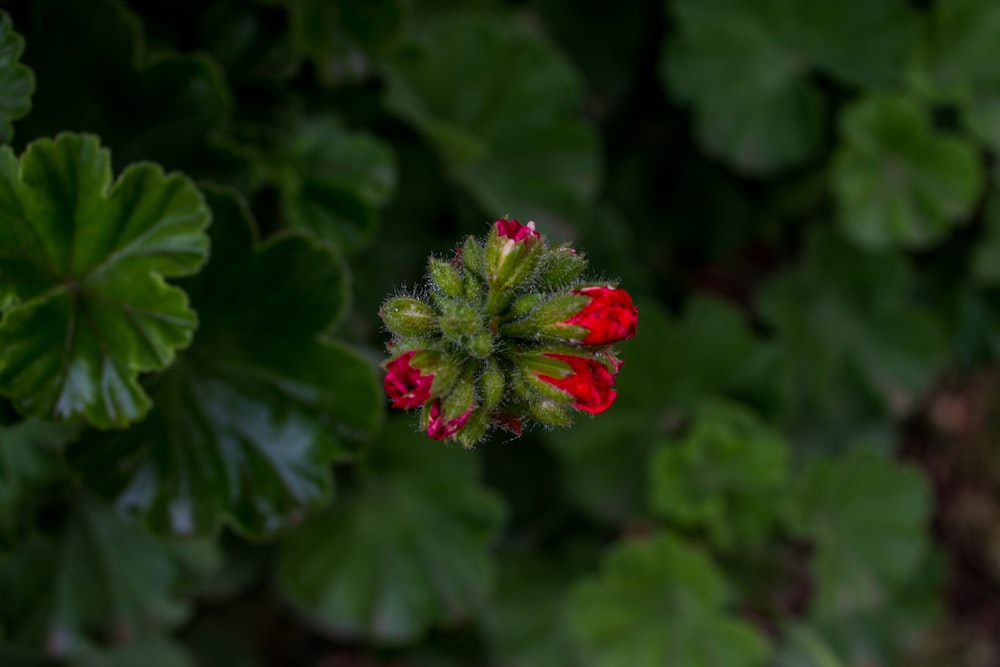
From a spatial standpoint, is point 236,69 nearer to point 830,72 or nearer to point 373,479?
point 373,479

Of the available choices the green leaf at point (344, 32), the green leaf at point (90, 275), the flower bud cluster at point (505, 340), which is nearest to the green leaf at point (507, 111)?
the green leaf at point (344, 32)

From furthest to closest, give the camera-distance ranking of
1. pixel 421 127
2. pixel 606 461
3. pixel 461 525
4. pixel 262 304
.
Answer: pixel 606 461 < pixel 461 525 < pixel 421 127 < pixel 262 304

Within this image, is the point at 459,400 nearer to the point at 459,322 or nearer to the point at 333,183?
the point at 459,322

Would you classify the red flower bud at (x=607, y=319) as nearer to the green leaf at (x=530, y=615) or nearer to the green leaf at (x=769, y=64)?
the green leaf at (x=769, y=64)

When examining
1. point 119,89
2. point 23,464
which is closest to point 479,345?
point 119,89

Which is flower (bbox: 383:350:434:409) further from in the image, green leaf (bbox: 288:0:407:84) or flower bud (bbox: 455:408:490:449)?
green leaf (bbox: 288:0:407:84)

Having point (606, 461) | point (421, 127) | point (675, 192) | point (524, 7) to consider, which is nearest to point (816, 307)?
point (675, 192)
